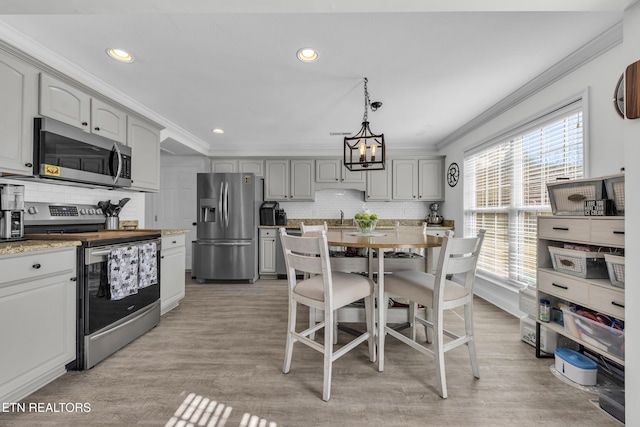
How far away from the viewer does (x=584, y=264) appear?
5.89 ft

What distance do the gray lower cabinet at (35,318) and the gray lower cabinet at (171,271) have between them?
984mm

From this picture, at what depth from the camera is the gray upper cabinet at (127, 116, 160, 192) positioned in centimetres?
294

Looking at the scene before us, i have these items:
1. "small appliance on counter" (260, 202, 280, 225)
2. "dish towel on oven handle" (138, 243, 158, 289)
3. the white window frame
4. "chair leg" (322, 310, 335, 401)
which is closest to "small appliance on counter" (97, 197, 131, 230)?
Result: "dish towel on oven handle" (138, 243, 158, 289)

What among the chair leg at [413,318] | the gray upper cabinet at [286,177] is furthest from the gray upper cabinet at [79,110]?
the chair leg at [413,318]

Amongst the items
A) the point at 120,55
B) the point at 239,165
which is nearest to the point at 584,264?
the point at 120,55

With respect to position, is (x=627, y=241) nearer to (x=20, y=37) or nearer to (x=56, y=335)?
(x=56, y=335)

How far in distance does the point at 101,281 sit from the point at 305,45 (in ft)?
7.72

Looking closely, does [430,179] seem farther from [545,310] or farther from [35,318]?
[35,318]

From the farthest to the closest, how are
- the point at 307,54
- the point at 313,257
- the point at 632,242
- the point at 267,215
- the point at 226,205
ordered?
the point at 267,215
the point at 226,205
the point at 307,54
the point at 313,257
the point at 632,242

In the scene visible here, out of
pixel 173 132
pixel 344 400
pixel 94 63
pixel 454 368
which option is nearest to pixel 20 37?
pixel 94 63

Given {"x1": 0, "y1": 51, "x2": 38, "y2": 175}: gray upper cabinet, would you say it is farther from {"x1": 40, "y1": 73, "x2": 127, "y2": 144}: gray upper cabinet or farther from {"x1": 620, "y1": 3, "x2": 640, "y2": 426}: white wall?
{"x1": 620, "y1": 3, "x2": 640, "y2": 426}: white wall

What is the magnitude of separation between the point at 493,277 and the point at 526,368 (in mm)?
1679

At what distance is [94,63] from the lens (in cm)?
236

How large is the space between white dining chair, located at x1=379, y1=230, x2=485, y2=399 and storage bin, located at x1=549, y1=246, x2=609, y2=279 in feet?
2.19
